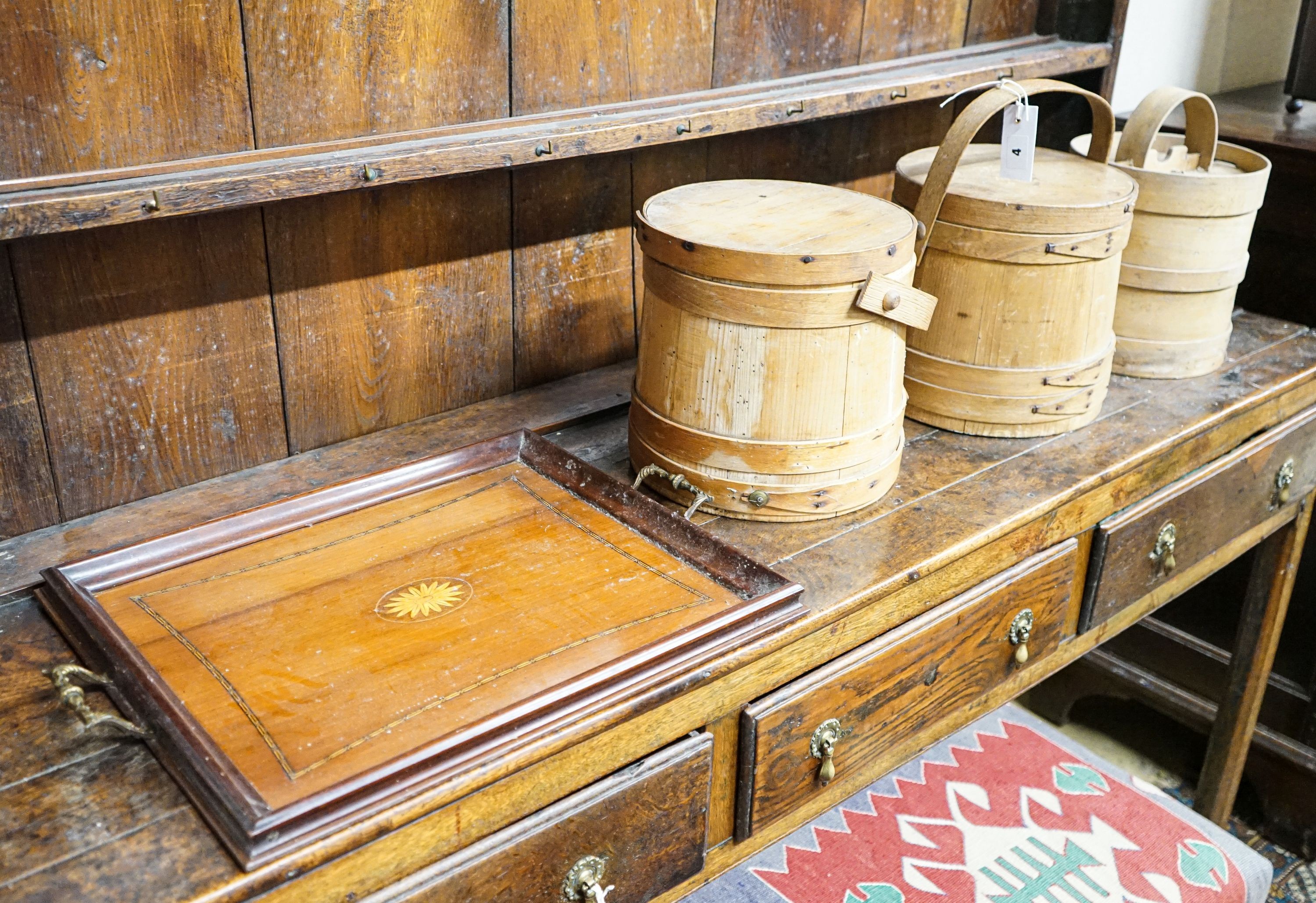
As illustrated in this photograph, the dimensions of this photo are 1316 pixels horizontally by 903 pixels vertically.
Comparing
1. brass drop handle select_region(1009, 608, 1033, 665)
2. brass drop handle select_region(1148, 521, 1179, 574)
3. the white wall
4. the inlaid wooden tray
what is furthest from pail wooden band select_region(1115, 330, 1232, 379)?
the inlaid wooden tray

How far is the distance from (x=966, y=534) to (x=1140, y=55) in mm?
1326

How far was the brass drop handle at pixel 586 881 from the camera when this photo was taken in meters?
1.02

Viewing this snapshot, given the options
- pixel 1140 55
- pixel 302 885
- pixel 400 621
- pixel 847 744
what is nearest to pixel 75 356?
pixel 400 621

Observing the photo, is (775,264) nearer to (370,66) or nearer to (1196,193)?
(370,66)

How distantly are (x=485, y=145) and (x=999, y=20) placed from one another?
1.00m

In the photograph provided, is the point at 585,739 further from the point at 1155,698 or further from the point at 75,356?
the point at 1155,698

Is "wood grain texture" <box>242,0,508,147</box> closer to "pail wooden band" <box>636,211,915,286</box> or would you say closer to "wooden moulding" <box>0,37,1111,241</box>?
"wooden moulding" <box>0,37,1111,241</box>

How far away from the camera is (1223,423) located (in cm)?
163

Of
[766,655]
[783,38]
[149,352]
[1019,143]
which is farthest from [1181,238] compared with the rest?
[149,352]

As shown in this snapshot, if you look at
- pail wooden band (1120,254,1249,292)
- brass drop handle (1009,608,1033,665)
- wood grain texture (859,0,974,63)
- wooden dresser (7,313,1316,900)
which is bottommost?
brass drop handle (1009,608,1033,665)

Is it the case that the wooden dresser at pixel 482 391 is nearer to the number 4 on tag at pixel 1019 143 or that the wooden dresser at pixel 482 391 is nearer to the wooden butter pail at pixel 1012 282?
the wooden butter pail at pixel 1012 282

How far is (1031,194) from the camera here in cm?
145

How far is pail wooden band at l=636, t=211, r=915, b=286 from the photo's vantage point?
3.84 ft

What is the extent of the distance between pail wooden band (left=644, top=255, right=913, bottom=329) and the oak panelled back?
0.32 meters
